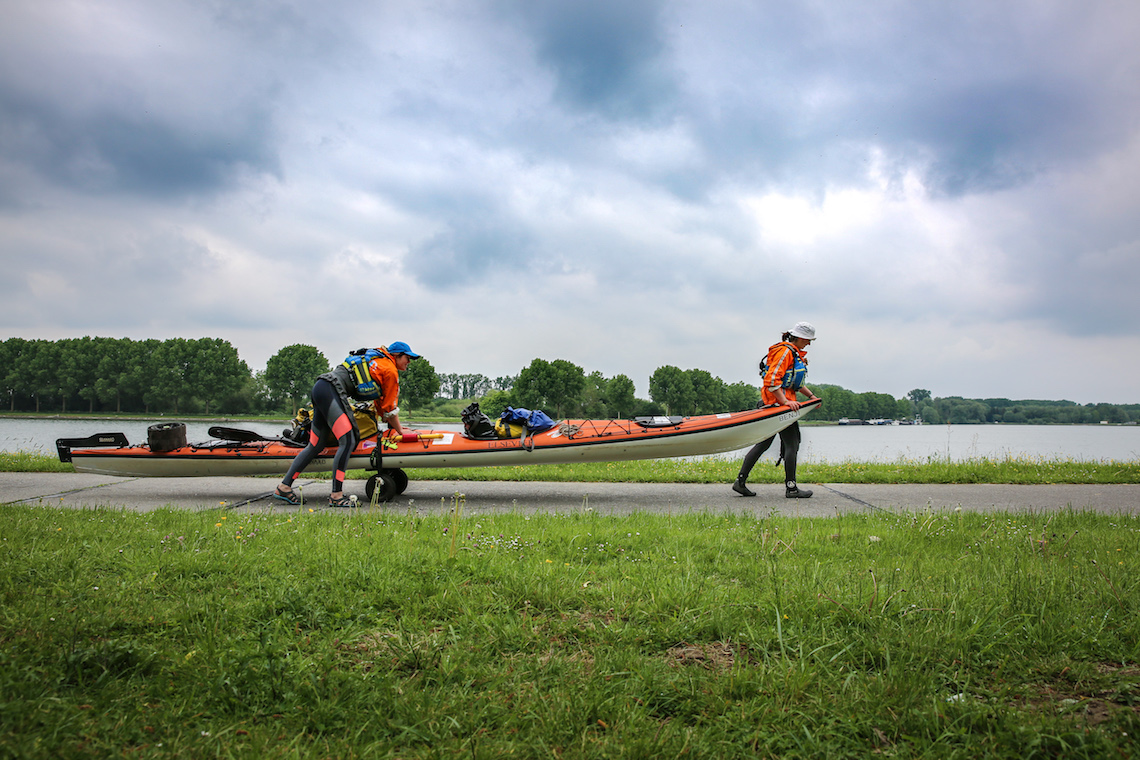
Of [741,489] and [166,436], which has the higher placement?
[166,436]

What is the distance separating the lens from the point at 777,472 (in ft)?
33.8

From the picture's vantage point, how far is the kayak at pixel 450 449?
7.23 metres

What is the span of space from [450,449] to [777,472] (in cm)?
615

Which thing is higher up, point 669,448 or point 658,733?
point 669,448

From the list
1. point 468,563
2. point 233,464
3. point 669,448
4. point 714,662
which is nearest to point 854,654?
point 714,662

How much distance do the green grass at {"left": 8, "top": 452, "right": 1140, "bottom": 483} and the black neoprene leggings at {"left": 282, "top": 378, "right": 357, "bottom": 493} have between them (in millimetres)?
2635

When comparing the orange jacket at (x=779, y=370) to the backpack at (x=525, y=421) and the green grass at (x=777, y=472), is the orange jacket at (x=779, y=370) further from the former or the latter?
the backpack at (x=525, y=421)

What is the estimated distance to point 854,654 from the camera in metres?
2.32

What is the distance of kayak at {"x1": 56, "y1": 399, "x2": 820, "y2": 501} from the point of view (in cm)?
723

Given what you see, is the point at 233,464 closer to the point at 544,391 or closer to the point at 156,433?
the point at 156,433

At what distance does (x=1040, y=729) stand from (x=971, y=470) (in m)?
9.90

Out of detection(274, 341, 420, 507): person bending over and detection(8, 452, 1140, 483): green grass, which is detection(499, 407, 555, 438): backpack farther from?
detection(8, 452, 1140, 483): green grass

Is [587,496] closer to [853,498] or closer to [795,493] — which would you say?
[795,493]

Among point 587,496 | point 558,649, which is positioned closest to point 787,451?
point 587,496
